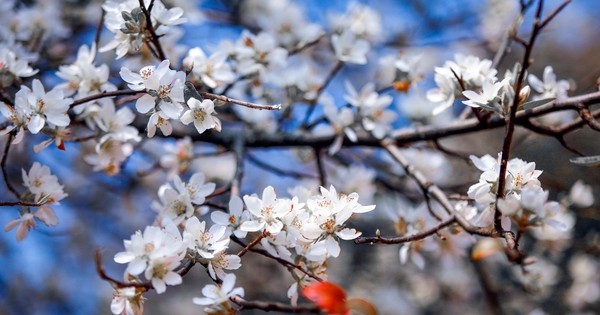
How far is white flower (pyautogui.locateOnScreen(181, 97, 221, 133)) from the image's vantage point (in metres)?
0.95

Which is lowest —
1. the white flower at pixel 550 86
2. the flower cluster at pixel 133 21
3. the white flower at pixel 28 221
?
the white flower at pixel 28 221

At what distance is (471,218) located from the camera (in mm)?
1102

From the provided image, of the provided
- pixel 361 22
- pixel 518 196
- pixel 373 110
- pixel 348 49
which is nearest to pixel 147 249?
pixel 518 196

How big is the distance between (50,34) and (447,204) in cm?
123

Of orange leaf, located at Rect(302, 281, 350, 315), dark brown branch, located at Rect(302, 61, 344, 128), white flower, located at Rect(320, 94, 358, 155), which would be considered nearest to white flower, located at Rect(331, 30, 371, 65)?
dark brown branch, located at Rect(302, 61, 344, 128)

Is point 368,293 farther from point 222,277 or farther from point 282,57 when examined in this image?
point 222,277

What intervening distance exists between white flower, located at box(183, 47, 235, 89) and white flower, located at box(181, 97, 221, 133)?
24 centimetres


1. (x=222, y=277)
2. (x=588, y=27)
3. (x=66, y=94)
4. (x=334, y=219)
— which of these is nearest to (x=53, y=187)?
(x=66, y=94)

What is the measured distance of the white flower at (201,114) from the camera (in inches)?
37.4

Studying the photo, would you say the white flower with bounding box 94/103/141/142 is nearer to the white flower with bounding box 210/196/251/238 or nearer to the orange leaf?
the white flower with bounding box 210/196/251/238

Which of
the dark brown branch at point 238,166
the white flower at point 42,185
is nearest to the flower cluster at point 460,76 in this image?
the dark brown branch at point 238,166

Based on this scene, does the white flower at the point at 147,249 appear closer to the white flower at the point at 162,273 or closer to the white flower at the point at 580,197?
the white flower at the point at 162,273

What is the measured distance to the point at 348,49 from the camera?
1.54m

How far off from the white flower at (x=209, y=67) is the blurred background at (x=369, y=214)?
0.61 m
